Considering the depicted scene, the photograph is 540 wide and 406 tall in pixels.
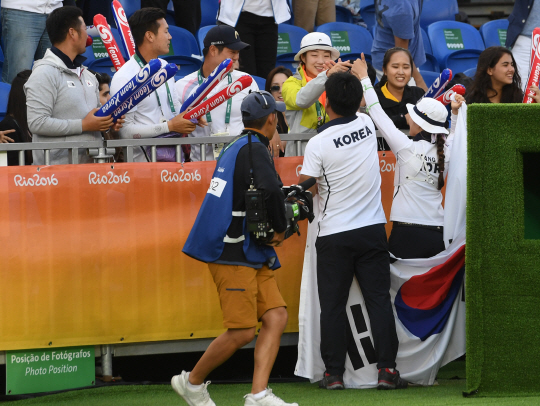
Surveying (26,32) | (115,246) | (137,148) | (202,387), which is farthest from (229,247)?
(26,32)

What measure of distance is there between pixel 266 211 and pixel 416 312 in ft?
5.06

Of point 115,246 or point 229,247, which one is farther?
point 115,246

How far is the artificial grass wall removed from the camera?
4.29 m

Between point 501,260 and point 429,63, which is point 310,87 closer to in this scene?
point 501,260

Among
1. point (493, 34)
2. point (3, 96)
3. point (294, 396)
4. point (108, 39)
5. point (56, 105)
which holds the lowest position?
point (294, 396)

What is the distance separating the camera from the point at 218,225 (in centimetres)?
411

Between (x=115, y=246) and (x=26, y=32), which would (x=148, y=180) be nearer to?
(x=115, y=246)

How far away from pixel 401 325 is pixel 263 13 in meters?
4.07

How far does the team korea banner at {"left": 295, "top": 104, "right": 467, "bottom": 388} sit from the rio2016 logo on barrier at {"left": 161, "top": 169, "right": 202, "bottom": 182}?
80 centimetres

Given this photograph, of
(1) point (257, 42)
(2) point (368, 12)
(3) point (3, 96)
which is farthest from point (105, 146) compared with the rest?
(2) point (368, 12)

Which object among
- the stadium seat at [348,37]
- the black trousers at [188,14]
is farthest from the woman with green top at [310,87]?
the stadium seat at [348,37]

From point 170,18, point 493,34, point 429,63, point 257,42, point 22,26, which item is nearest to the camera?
point 22,26

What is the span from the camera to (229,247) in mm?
4148

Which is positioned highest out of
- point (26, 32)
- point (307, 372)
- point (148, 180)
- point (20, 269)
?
point (26, 32)
